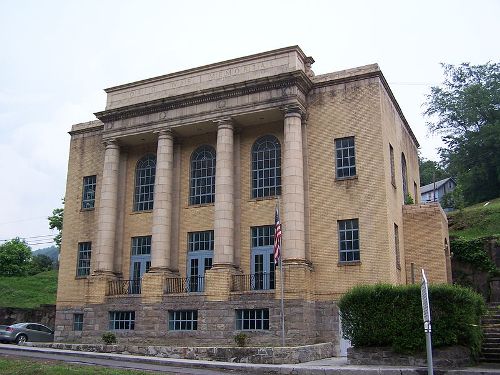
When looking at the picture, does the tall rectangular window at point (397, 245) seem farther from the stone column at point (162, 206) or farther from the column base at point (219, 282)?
the stone column at point (162, 206)

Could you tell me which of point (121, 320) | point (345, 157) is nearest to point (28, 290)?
point (121, 320)

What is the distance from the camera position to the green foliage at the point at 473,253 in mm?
32266

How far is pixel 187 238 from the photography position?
30891 millimetres

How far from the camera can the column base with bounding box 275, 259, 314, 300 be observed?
25.7 meters

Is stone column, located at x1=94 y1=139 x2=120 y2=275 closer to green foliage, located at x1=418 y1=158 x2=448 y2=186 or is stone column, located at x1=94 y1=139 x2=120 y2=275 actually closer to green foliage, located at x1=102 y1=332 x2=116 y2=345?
green foliage, located at x1=102 y1=332 x2=116 y2=345

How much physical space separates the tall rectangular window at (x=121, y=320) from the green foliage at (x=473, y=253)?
18.8 metres

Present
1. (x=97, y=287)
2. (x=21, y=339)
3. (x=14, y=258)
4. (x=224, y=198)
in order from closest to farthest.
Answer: (x=224, y=198), (x=97, y=287), (x=21, y=339), (x=14, y=258)

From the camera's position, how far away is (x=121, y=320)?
97.8 feet

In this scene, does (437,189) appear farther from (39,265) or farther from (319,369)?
(319,369)

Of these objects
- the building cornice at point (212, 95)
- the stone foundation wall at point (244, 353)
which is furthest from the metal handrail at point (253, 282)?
the building cornice at point (212, 95)

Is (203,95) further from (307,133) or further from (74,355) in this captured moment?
(74,355)

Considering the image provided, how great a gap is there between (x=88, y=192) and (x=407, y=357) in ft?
74.7

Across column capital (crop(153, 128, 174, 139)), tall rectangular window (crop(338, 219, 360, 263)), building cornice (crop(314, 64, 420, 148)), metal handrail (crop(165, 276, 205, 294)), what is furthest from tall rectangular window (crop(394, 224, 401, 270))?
column capital (crop(153, 128, 174, 139))

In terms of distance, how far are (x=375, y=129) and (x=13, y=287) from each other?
3699 centimetres
